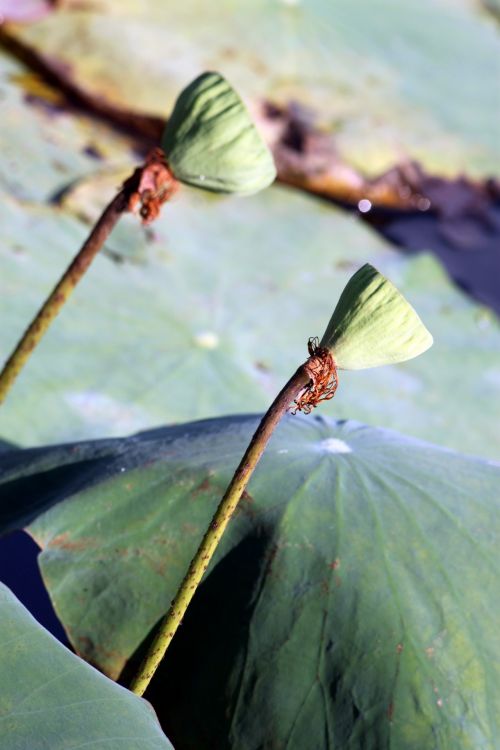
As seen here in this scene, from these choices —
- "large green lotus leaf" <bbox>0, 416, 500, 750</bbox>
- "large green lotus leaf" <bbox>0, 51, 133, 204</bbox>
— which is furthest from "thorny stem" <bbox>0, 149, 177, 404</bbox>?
"large green lotus leaf" <bbox>0, 51, 133, 204</bbox>

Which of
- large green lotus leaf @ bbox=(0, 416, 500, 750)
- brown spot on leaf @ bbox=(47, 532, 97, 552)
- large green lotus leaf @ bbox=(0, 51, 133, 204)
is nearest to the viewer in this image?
large green lotus leaf @ bbox=(0, 416, 500, 750)

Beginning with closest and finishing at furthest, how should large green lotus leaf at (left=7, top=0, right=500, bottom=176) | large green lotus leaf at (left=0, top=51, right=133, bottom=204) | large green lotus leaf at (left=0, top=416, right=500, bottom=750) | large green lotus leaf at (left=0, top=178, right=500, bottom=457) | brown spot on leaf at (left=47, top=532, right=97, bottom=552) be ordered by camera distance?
1. large green lotus leaf at (left=0, top=416, right=500, bottom=750)
2. brown spot on leaf at (left=47, top=532, right=97, bottom=552)
3. large green lotus leaf at (left=0, top=178, right=500, bottom=457)
4. large green lotus leaf at (left=0, top=51, right=133, bottom=204)
5. large green lotus leaf at (left=7, top=0, right=500, bottom=176)

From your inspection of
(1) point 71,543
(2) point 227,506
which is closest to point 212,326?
(1) point 71,543

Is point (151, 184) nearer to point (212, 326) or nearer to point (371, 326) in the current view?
point (371, 326)

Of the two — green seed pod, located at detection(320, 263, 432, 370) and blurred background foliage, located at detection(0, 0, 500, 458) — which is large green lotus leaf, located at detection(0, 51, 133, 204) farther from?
green seed pod, located at detection(320, 263, 432, 370)

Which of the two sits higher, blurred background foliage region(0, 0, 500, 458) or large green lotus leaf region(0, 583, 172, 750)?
large green lotus leaf region(0, 583, 172, 750)

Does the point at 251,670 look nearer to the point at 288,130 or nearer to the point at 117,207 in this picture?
the point at 117,207

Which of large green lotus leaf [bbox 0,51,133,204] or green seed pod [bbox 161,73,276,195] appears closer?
green seed pod [bbox 161,73,276,195]
